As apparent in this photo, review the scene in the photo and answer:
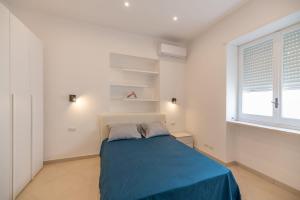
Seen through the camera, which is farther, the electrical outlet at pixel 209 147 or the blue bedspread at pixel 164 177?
the electrical outlet at pixel 209 147

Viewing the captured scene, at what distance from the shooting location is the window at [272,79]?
206cm

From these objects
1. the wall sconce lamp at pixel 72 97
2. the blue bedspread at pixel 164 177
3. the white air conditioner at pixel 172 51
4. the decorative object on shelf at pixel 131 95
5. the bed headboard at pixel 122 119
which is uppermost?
the white air conditioner at pixel 172 51

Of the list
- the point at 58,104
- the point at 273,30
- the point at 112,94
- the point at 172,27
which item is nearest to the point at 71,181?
the point at 58,104

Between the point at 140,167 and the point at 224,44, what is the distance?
2745 mm

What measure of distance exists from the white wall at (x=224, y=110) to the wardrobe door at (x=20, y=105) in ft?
11.0

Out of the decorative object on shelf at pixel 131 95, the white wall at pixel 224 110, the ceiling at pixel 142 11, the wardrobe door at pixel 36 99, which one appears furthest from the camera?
the decorative object on shelf at pixel 131 95

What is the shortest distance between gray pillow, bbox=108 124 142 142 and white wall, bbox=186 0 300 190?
164 centimetres

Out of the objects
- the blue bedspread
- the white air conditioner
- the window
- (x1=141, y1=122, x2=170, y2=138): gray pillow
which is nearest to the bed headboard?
(x1=141, y1=122, x2=170, y2=138): gray pillow

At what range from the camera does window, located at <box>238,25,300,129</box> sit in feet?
6.76

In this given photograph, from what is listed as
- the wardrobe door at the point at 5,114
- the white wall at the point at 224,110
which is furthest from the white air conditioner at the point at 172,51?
the wardrobe door at the point at 5,114

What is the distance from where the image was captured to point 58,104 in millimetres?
2848

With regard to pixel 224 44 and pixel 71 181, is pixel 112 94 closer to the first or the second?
pixel 71 181

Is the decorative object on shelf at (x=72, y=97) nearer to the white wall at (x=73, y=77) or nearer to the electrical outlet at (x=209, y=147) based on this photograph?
the white wall at (x=73, y=77)

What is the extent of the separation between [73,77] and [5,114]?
4.67ft
